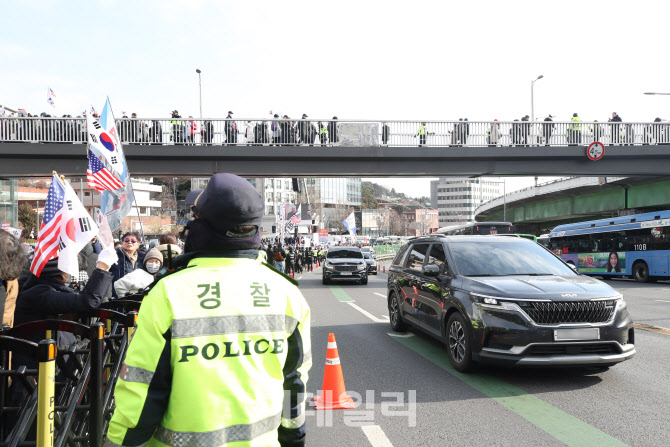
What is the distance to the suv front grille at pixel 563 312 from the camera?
641cm

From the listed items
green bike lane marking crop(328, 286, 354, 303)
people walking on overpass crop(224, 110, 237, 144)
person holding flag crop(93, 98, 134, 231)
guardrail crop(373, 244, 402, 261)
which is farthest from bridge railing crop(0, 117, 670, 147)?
guardrail crop(373, 244, 402, 261)

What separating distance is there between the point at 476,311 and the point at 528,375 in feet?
3.98

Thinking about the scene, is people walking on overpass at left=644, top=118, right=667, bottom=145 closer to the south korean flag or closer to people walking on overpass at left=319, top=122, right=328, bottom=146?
people walking on overpass at left=319, top=122, right=328, bottom=146

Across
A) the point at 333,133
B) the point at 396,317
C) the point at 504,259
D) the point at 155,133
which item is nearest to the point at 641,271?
the point at 333,133

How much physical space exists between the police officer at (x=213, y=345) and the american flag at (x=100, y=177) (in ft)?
25.7

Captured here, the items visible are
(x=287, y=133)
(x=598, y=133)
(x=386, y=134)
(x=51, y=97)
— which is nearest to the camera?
(x=287, y=133)

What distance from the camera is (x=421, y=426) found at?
16.9 ft

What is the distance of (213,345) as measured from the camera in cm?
195

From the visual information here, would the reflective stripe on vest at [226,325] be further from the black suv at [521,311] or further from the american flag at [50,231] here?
the black suv at [521,311]

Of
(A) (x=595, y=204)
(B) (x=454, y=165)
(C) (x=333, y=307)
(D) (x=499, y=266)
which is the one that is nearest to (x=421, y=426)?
(D) (x=499, y=266)

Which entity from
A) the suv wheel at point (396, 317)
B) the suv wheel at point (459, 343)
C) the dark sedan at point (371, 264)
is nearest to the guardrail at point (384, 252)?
the dark sedan at point (371, 264)

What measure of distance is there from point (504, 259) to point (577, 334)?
188cm

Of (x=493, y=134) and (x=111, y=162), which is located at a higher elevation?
(x=493, y=134)

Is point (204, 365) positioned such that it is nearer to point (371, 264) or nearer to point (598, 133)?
point (598, 133)
